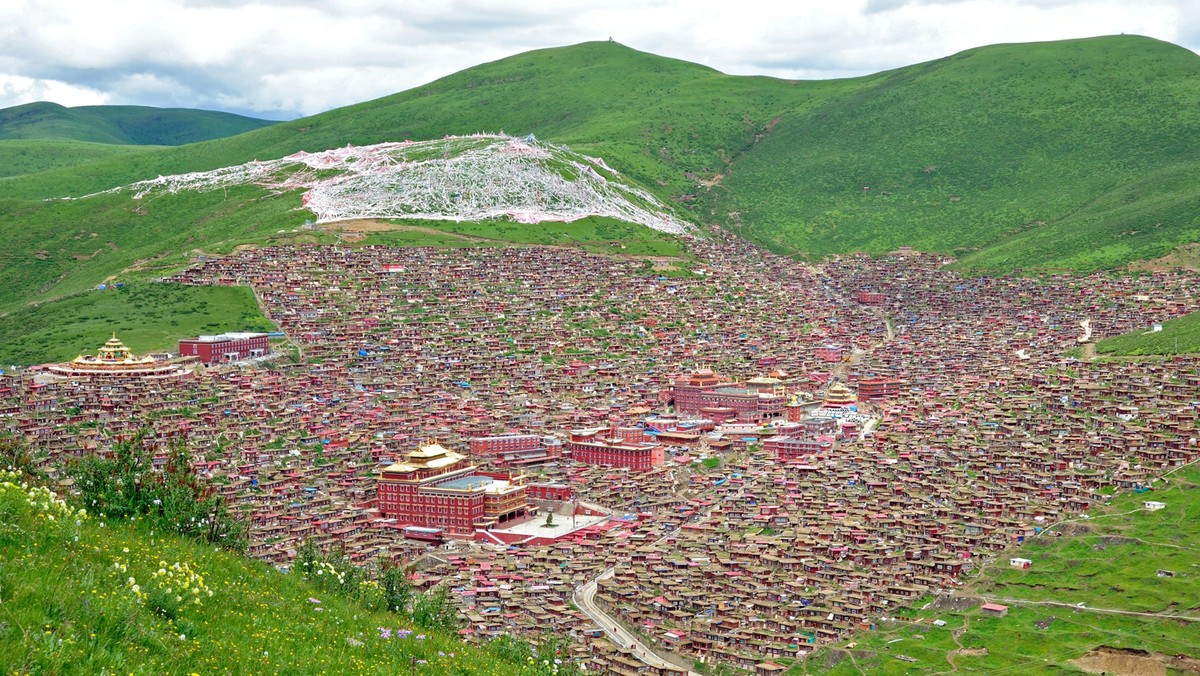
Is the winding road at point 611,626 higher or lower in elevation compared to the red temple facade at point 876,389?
lower

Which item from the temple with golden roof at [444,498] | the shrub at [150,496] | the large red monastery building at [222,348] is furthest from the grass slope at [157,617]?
the large red monastery building at [222,348]

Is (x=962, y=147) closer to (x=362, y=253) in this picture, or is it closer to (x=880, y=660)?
(x=362, y=253)

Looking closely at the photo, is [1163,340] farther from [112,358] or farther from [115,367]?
[112,358]

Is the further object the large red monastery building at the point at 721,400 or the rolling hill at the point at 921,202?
the rolling hill at the point at 921,202

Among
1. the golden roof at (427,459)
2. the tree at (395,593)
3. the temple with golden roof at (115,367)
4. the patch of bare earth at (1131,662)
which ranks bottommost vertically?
the patch of bare earth at (1131,662)

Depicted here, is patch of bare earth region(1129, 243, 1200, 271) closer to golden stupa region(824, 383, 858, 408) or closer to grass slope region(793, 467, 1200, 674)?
golden stupa region(824, 383, 858, 408)

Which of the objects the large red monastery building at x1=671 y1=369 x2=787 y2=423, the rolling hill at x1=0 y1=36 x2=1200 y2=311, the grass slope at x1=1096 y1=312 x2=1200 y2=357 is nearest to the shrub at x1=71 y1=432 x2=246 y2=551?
the large red monastery building at x1=671 y1=369 x2=787 y2=423

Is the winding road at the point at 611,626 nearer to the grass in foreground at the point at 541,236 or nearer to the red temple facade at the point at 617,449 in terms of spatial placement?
the red temple facade at the point at 617,449
